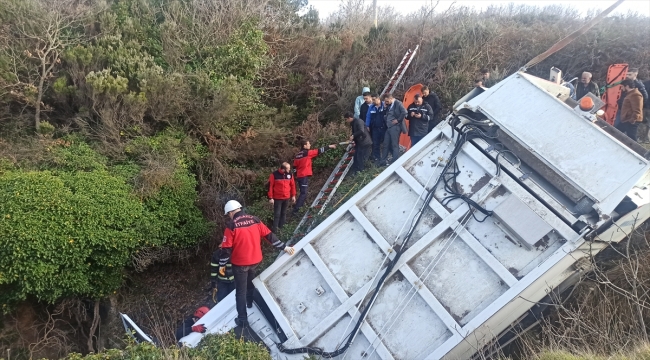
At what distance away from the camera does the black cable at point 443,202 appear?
12.3ft

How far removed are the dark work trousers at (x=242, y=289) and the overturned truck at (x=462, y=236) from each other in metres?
0.12

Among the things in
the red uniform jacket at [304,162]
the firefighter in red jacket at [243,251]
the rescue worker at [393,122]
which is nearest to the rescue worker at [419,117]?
the rescue worker at [393,122]

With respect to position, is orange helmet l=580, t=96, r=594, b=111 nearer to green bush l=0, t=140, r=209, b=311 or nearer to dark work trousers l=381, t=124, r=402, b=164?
dark work trousers l=381, t=124, r=402, b=164

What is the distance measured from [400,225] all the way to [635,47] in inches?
310

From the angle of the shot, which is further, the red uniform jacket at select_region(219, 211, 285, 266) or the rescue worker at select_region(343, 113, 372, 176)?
the rescue worker at select_region(343, 113, 372, 176)

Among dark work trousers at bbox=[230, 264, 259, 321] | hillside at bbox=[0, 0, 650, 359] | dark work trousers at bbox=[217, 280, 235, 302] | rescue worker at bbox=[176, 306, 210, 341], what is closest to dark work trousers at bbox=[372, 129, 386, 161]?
hillside at bbox=[0, 0, 650, 359]

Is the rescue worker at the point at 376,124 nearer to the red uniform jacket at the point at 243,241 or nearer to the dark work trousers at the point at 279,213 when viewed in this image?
the dark work trousers at the point at 279,213

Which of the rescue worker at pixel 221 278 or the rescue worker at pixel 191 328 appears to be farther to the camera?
the rescue worker at pixel 221 278

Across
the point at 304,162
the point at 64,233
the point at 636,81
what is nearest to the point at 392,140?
the point at 304,162

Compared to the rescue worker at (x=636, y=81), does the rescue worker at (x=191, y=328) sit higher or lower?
lower

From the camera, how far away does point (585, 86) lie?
6.84 m

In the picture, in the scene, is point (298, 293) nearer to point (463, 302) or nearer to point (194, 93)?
point (463, 302)

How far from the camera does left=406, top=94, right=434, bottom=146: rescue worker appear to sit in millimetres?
6613

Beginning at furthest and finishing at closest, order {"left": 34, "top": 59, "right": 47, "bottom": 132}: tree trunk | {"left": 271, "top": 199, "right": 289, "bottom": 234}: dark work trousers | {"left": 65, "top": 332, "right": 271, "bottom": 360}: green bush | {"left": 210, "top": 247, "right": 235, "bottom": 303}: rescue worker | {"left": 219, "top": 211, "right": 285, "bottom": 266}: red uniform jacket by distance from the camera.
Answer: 1. {"left": 34, "top": 59, "right": 47, "bottom": 132}: tree trunk
2. {"left": 271, "top": 199, "right": 289, "bottom": 234}: dark work trousers
3. {"left": 210, "top": 247, "right": 235, "bottom": 303}: rescue worker
4. {"left": 219, "top": 211, "right": 285, "bottom": 266}: red uniform jacket
5. {"left": 65, "top": 332, "right": 271, "bottom": 360}: green bush
